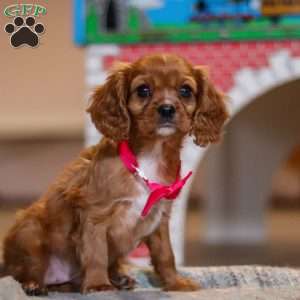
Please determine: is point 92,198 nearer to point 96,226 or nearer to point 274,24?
point 96,226

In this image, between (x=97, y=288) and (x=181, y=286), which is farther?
(x=181, y=286)

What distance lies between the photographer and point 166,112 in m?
1.81

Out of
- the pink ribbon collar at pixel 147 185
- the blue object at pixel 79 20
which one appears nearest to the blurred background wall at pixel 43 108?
the blue object at pixel 79 20

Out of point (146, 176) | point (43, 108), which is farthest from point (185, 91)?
point (43, 108)

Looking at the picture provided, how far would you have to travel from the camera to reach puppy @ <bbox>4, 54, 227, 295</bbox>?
188 centimetres

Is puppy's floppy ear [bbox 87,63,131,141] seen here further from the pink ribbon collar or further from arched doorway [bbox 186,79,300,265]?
arched doorway [bbox 186,79,300,265]

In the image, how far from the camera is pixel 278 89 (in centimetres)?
484

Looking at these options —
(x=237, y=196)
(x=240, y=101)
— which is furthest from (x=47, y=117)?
(x=240, y=101)

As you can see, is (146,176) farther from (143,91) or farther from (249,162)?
(249,162)

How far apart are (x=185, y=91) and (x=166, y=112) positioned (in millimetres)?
105

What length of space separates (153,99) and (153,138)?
10 cm

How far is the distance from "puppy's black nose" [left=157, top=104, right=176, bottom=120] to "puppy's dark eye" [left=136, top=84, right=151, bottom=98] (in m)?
0.07

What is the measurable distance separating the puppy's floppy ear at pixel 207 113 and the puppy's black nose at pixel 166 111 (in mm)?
123

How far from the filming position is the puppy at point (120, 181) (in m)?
1.88
